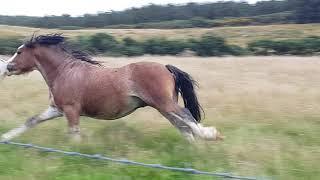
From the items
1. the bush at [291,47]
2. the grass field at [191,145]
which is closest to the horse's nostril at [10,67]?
the grass field at [191,145]

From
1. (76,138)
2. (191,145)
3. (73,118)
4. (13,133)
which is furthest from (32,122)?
(191,145)

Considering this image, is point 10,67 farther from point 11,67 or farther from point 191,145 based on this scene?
point 191,145

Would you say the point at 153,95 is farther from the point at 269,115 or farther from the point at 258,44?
the point at 258,44

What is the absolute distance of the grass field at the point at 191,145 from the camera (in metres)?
7.38

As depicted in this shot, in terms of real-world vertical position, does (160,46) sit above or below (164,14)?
above

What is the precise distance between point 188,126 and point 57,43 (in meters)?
2.79

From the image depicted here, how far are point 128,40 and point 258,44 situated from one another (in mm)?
9961

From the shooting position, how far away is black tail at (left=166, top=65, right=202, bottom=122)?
946 cm

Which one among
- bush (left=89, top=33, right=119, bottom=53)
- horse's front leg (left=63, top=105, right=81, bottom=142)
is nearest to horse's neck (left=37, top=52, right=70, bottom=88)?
horse's front leg (left=63, top=105, right=81, bottom=142)

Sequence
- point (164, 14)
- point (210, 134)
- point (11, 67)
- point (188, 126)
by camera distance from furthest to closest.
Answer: point (164, 14) → point (11, 67) → point (188, 126) → point (210, 134)

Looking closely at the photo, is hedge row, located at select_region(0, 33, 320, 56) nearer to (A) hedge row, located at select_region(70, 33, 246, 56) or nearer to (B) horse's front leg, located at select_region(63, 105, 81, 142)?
(A) hedge row, located at select_region(70, 33, 246, 56)

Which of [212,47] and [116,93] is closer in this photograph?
[116,93]

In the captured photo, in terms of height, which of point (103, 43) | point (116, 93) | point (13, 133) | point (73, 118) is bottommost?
point (103, 43)

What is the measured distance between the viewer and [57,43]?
1025 centimetres
